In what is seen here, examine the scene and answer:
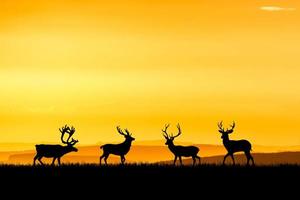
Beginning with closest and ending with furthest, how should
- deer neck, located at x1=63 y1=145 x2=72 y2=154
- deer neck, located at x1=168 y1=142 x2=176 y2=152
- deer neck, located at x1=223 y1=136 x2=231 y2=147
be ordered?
1. deer neck, located at x1=63 y1=145 x2=72 y2=154
2. deer neck, located at x1=223 y1=136 x2=231 y2=147
3. deer neck, located at x1=168 y1=142 x2=176 y2=152

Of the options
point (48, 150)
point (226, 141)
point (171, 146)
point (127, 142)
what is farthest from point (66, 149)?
point (226, 141)

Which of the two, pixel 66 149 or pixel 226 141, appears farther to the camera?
pixel 226 141

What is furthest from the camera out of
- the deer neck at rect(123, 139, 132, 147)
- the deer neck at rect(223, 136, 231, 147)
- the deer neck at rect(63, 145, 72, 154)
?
the deer neck at rect(223, 136, 231, 147)

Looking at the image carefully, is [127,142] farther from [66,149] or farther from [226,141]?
[226,141]
